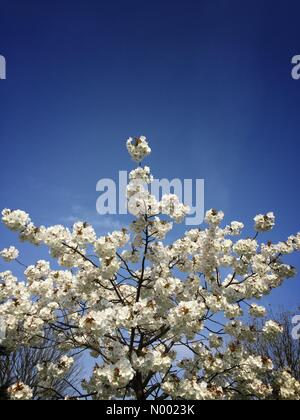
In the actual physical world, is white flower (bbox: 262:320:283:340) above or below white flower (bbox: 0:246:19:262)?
below

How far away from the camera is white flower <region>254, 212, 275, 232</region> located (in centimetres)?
789

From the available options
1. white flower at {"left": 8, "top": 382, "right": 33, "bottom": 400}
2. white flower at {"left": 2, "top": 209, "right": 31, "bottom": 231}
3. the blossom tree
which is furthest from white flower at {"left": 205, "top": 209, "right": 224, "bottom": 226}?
white flower at {"left": 8, "top": 382, "right": 33, "bottom": 400}

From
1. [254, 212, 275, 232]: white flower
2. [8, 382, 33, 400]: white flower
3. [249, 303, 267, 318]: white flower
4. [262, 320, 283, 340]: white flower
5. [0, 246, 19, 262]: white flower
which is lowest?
[8, 382, 33, 400]: white flower

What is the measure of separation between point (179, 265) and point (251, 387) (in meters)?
2.73

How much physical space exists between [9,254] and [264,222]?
5609 millimetres

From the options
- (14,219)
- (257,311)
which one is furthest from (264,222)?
(14,219)

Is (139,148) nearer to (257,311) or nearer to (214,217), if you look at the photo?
(214,217)

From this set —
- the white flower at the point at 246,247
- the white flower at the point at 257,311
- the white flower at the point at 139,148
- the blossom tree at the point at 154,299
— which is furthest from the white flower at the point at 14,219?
the white flower at the point at 257,311

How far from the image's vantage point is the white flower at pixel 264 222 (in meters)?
7.89

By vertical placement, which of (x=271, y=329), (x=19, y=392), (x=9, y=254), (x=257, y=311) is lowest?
(x=19, y=392)

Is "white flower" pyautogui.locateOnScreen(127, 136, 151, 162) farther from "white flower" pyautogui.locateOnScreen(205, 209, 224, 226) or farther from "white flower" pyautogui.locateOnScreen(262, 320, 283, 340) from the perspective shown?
"white flower" pyautogui.locateOnScreen(262, 320, 283, 340)

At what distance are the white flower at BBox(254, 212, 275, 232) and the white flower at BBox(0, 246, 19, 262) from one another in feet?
17.5

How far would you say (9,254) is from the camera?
8.10m

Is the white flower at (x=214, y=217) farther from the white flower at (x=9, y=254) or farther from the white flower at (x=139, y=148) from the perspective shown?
the white flower at (x=9, y=254)
